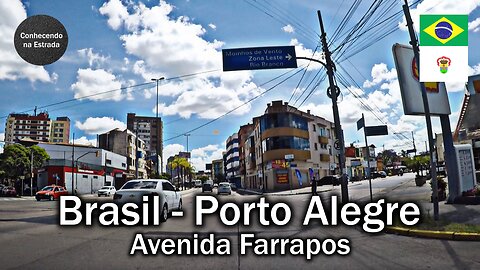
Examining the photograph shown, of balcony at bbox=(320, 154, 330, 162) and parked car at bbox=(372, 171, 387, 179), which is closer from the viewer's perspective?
balcony at bbox=(320, 154, 330, 162)

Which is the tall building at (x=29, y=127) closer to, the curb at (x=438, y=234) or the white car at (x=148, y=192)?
the white car at (x=148, y=192)

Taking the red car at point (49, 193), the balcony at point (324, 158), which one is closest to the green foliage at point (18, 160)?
the red car at point (49, 193)

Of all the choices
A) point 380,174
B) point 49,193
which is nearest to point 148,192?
point 49,193

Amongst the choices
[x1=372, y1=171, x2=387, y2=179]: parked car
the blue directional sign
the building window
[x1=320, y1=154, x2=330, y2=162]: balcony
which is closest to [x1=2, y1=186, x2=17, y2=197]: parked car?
the building window

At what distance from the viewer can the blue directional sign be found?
13.6 metres

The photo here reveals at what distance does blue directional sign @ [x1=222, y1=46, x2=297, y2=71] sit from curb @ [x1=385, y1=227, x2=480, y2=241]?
745 cm

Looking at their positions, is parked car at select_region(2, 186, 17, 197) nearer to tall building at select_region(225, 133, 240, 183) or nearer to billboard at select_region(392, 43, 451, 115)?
billboard at select_region(392, 43, 451, 115)

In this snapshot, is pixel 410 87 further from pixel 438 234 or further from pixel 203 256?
pixel 203 256

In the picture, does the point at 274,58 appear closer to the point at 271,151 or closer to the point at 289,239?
the point at 289,239

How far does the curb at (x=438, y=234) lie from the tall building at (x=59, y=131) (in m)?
153

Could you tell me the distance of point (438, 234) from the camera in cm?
846

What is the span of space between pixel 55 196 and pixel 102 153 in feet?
93.5

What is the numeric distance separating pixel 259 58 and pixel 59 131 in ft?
492

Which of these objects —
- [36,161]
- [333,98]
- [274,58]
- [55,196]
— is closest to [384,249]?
[274,58]
